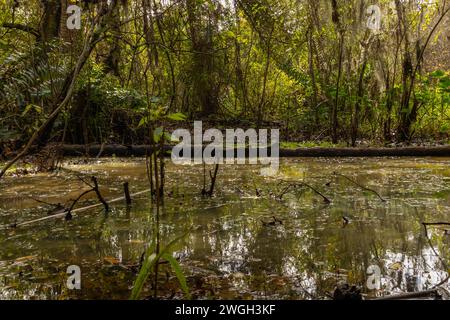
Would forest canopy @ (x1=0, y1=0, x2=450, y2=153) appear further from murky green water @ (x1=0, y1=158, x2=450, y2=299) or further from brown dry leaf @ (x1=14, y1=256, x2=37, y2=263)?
brown dry leaf @ (x1=14, y1=256, x2=37, y2=263)

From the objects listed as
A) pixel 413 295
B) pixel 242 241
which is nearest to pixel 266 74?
pixel 242 241

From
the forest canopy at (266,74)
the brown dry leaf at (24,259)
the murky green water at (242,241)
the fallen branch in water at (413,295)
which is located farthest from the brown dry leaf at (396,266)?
the forest canopy at (266,74)

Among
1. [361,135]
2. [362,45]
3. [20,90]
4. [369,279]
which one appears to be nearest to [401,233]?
[369,279]

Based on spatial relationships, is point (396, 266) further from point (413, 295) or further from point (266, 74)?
point (266, 74)

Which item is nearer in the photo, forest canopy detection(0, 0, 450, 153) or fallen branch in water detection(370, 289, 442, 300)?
fallen branch in water detection(370, 289, 442, 300)

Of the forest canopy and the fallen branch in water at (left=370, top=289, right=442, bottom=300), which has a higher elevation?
the forest canopy

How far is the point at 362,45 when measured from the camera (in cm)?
905

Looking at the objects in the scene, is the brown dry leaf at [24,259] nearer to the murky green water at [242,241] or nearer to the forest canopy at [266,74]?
the murky green water at [242,241]

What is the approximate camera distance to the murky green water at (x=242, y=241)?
1.97m

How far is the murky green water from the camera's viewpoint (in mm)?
1975

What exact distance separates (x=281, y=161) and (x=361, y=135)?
392 centimetres

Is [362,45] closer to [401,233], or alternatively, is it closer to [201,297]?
[401,233]

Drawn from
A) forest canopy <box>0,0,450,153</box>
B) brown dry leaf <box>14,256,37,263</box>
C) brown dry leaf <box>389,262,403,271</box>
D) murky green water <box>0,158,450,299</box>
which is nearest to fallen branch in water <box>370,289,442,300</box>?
murky green water <box>0,158,450,299</box>

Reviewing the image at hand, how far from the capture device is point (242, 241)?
2635 millimetres
